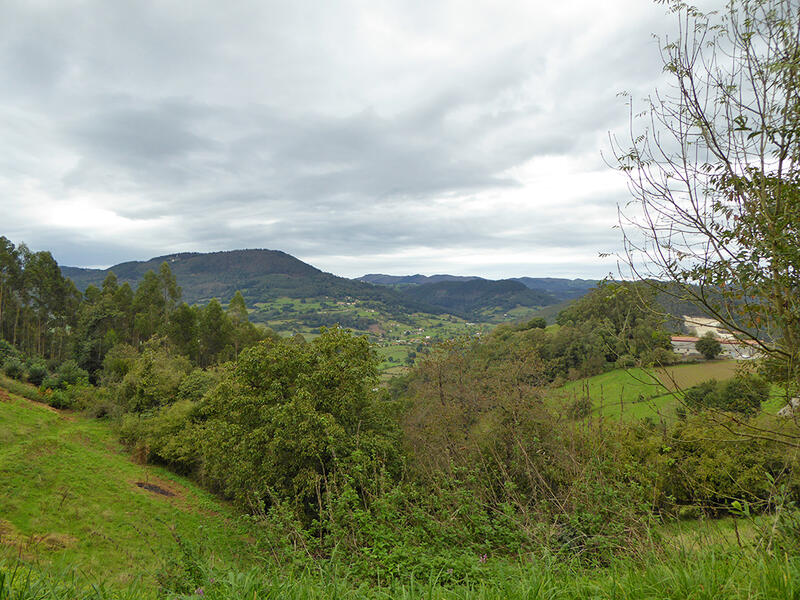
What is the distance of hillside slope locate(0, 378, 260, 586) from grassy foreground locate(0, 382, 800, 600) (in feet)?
0.19

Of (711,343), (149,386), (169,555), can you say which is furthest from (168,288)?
(711,343)

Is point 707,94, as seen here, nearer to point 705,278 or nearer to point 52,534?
point 705,278

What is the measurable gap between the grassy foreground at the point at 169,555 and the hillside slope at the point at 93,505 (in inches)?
2.3

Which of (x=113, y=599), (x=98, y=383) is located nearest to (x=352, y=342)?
(x=113, y=599)

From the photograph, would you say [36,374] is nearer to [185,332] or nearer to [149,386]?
[185,332]

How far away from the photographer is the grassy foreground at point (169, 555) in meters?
2.72

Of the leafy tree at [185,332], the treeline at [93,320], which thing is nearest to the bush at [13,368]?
the treeline at [93,320]

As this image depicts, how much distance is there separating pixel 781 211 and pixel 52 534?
623 inches

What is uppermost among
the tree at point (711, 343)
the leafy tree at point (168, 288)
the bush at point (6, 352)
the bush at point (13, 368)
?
the leafy tree at point (168, 288)

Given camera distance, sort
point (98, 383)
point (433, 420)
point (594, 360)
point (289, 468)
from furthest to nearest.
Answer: point (594, 360)
point (98, 383)
point (433, 420)
point (289, 468)

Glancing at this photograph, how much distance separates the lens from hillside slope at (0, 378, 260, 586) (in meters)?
9.19

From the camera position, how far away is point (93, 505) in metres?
12.3

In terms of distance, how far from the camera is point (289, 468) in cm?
1176

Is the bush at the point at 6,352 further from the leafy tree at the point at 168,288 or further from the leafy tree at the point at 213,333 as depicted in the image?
the leafy tree at the point at 213,333
